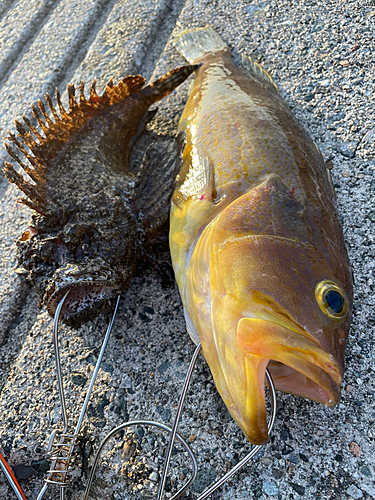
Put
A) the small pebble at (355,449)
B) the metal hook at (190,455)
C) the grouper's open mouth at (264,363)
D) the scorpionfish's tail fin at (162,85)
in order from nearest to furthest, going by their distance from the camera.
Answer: the grouper's open mouth at (264,363) < the metal hook at (190,455) < the small pebble at (355,449) < the scorpionfish's tail fin at (162,85)

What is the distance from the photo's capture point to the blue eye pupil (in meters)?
1.61

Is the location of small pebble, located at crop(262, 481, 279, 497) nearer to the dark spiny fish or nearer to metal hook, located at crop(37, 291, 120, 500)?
metal hook, located at crop(37, 291, 120, 500)

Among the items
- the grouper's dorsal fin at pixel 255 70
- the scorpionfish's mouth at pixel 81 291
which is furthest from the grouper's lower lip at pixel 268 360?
the grouper's dorsal fin at pixel 255 70

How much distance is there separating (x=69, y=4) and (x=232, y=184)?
11.5ft

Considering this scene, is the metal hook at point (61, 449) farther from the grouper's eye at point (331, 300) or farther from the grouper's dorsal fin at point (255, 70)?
the grouper's dorsal fin at point (255, 70)

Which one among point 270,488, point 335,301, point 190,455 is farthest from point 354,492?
point 335,301

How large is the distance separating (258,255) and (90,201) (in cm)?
111

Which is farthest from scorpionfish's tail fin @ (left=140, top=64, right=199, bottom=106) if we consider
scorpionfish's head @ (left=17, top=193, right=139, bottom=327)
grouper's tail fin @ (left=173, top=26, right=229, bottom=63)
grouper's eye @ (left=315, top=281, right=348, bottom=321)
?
grouper's eye @ (left=315, top=281, right=348, bottom=321)

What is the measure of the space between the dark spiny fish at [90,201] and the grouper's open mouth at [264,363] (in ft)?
3.06

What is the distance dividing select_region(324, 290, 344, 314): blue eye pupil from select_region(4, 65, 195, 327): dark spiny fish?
1.15 meters

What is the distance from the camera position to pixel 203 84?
9.59 feet

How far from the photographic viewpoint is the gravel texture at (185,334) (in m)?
1.93

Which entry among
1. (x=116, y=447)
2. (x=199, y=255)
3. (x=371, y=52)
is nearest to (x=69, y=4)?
(x=371, y=52)

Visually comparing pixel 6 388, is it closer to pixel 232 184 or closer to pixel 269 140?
pixel 232 184
